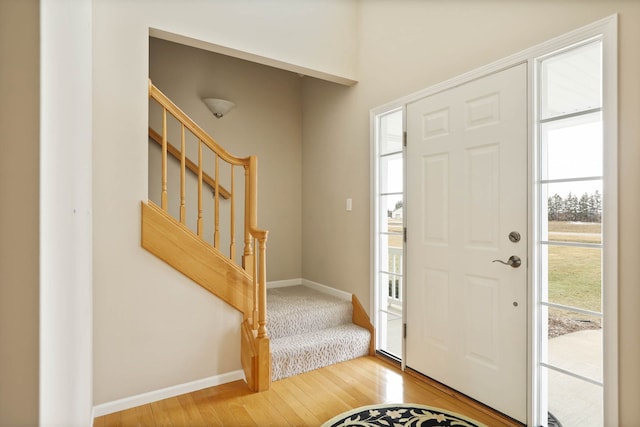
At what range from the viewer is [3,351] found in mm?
565

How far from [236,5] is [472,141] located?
188cm

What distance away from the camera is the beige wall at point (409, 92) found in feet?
5.17

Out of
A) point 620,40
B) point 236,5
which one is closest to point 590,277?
point 620,40

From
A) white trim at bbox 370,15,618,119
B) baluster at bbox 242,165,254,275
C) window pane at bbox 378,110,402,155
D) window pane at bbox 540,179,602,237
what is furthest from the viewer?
window pane at bbox 378,110,402,155

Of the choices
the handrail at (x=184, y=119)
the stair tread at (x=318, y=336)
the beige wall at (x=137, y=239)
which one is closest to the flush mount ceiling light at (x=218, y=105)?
the beige wall at (x=137, y=239)

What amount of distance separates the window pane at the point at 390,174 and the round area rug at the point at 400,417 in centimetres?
157

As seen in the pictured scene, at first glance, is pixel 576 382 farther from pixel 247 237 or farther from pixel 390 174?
pixel 247 237

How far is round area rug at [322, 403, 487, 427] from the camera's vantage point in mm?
1979

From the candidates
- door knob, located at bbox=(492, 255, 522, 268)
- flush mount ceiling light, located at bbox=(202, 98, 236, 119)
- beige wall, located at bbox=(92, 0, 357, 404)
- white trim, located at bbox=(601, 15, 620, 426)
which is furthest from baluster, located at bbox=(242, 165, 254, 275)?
white trim, located at bbox=(601, 15, 620, 426)

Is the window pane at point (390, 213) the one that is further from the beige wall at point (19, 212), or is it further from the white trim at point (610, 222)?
the beige wall at point (19, 212)

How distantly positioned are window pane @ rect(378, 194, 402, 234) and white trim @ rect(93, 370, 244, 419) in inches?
62.0

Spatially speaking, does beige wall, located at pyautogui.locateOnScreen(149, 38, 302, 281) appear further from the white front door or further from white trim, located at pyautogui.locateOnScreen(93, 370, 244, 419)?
the white front door

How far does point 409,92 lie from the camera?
103 inches

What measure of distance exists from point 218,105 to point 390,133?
67.7 inches
